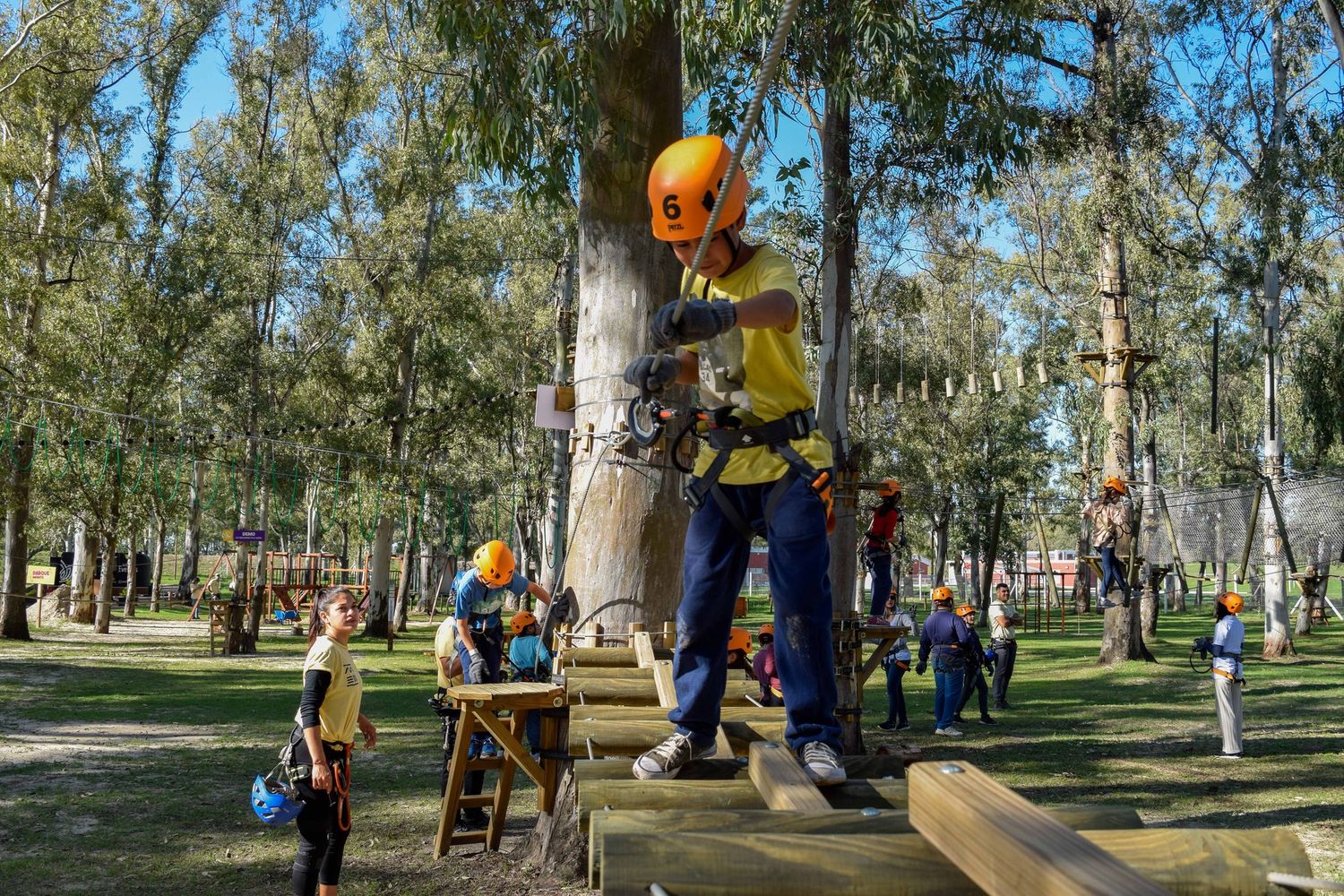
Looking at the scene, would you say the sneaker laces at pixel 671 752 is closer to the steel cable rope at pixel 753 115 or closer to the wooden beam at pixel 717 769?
the wooden beam at pixel 717 769

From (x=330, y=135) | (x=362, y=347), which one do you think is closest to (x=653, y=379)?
(x=362, y=347)

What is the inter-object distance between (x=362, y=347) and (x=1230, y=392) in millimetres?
35389

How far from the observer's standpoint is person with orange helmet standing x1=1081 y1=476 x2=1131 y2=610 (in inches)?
750

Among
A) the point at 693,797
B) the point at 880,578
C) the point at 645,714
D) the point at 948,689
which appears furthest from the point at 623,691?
the point at 948,689

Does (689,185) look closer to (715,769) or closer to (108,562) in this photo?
(715,769)

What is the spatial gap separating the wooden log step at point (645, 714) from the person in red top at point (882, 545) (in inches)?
332

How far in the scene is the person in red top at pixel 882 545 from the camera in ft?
42.5

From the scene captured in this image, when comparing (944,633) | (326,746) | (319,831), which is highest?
(944,633)

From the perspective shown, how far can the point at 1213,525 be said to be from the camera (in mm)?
28969

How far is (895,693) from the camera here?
1451 cm

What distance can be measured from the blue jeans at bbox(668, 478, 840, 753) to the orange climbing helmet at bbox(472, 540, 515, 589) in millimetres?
5285

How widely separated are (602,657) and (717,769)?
3049 mm

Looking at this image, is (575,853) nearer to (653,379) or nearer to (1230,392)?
(653,379)

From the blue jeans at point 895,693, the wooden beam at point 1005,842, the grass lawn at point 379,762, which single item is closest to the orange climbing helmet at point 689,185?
the wooden beam at point 1005,842
